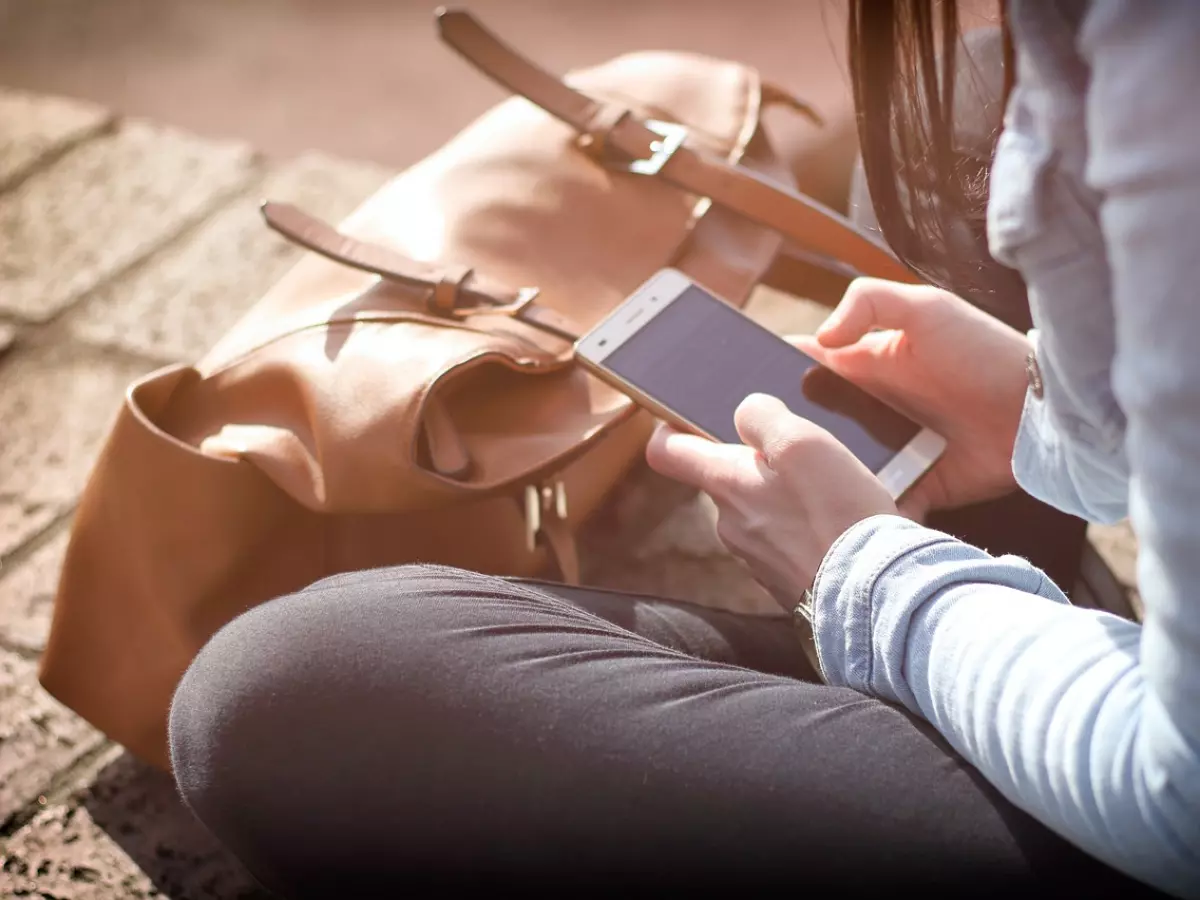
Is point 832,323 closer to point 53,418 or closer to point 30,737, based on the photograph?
point 30,737

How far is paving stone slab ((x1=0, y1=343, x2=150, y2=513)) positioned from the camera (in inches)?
55.0

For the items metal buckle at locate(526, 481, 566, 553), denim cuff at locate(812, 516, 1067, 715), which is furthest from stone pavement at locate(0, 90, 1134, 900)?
denim cuff at locate(812, 516, 1067, 715)

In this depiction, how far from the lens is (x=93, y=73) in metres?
2.31

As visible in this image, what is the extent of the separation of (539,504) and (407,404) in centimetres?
17

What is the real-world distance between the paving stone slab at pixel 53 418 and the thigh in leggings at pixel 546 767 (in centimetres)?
73

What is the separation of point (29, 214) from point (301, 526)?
3.57ft

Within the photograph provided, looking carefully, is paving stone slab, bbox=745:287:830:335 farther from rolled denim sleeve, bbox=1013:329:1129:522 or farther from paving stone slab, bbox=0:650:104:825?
paving stone slab, bbox=0:650:104:825

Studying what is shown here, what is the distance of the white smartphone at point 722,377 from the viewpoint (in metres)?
0.99

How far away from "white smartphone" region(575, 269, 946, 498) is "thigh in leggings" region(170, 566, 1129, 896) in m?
0.28

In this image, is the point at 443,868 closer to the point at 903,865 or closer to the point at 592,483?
the point at 903,865

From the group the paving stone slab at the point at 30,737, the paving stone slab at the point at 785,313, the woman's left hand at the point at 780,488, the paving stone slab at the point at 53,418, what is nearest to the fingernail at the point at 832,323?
the woman's left hand at the point at 780,488

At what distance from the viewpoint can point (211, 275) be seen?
171 cm

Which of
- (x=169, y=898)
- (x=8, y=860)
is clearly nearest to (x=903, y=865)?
(x=169, y=898)

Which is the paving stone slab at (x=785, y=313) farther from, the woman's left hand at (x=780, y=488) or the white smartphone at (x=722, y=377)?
the woman's left hand at (x=780, y=488)
